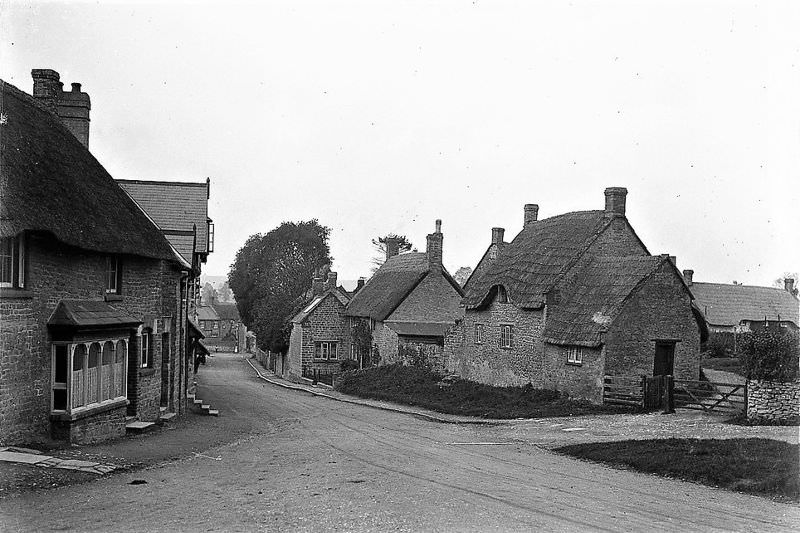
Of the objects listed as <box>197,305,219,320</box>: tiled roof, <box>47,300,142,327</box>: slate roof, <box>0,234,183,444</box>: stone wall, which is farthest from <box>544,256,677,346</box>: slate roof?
<box>197,305,219,320</box>: tiled roof

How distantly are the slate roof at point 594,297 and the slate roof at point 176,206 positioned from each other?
14354 millimetres

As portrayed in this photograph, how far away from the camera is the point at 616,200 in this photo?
106 ft

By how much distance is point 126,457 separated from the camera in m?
16.2

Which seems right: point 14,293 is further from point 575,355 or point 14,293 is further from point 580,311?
point 580,311

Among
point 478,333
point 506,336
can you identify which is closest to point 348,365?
point 478,333

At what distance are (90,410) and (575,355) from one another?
60.0ft

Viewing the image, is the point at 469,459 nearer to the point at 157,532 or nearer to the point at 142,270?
the point at 157,532

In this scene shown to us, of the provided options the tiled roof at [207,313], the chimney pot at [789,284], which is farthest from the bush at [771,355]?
the tiled roof at [207,313]

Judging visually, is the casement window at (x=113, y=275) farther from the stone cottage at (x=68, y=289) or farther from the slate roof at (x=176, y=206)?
the slate roof at (x=176, y=206)

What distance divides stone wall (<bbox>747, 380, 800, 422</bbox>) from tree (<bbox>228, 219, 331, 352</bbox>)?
57.9 metres

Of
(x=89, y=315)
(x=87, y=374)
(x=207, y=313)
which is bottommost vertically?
Result: (x=207, y=313)

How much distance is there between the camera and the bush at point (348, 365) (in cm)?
5186

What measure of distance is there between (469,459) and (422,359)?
951 inches

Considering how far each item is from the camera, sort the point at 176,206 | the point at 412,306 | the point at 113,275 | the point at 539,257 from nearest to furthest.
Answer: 1. the point at 113,275
2. the point at 176,206
3. the point at 539,257
4. the point at 412,306
